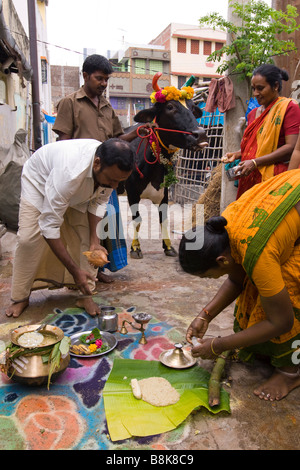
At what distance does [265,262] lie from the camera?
1.72 metres

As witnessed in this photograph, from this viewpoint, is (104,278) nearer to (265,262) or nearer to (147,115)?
(147,115)

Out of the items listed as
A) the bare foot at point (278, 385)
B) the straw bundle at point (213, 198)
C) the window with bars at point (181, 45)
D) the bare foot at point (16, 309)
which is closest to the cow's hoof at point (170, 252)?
the straw bundle at point (213, 198)

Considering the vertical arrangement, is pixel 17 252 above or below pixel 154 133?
below

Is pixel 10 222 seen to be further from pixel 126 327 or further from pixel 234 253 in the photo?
pixel 234 253

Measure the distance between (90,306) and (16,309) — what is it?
0.59 metres

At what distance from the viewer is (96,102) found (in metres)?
3.40

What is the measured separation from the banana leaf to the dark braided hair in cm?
67

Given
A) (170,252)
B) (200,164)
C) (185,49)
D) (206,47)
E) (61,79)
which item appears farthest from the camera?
(206,47)

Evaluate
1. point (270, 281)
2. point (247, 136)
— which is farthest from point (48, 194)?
point (247, 136)

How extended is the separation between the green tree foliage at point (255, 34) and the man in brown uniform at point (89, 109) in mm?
2343

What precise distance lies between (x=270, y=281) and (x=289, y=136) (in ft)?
4.93

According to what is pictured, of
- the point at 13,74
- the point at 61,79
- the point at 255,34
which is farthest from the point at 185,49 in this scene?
the point at 255,34

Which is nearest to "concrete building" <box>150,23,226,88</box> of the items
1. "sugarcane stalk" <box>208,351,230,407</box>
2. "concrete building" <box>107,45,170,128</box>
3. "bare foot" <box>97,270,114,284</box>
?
"concrete building" <box>107,45,170,128</box>

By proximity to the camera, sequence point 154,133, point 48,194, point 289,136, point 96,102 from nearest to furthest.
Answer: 1. point 48,194
2. point 289,136
3. point 96,102
4. point 154,133
